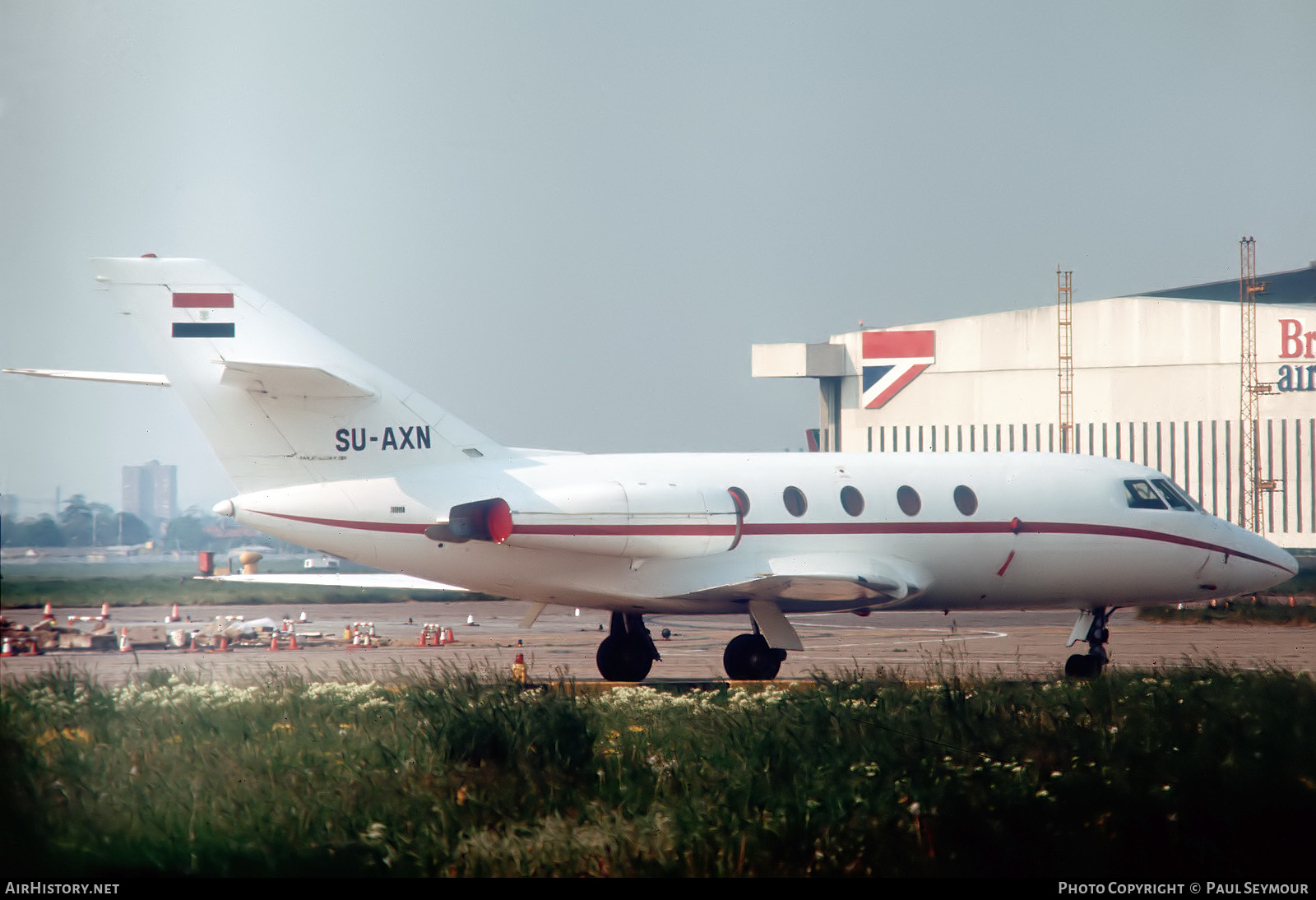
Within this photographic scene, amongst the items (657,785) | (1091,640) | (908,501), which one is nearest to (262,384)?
(908,501)

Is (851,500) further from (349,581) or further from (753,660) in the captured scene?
(349,581)

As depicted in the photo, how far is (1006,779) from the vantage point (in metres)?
8.65

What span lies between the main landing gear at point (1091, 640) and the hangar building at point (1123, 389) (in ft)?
115

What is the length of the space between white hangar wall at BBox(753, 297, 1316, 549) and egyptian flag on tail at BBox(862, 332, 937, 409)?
54mm

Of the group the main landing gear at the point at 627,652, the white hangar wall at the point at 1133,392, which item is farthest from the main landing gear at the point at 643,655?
the white hangar wall at the point at 1133,392

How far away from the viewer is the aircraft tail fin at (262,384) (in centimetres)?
1515

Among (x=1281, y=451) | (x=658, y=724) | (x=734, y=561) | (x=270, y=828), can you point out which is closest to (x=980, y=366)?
(x=1281, y=451)

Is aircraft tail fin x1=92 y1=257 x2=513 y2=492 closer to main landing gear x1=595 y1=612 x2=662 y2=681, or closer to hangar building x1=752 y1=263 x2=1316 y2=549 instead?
main landing gear x1=595 y1=612 x2=662 y2=681

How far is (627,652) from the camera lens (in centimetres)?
1747

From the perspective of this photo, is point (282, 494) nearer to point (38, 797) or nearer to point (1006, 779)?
point (38, 797)

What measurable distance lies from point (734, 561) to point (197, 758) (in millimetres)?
8589

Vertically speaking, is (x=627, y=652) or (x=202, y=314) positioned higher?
(x=202, y=314)

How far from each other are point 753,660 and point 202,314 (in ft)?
25.0

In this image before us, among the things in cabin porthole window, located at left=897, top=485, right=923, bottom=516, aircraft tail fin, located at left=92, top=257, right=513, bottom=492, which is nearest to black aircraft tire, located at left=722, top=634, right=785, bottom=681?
cabin porthole window, located at left=897, top=485, right=923, bottom=516
